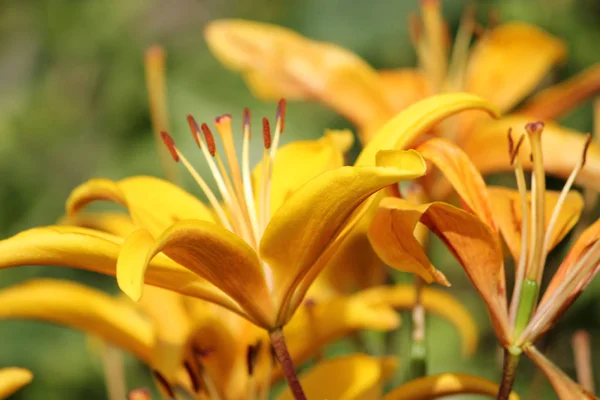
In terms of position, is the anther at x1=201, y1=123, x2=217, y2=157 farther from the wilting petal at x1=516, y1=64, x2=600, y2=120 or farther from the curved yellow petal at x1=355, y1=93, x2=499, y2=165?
the wilting petal at x1=516, y1=64, x2=600, y2=120

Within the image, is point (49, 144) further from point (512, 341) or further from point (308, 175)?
point (512, 341)

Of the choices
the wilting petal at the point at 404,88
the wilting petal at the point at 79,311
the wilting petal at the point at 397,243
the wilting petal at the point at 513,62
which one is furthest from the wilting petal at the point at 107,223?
the wilting petal at the point at 513,62

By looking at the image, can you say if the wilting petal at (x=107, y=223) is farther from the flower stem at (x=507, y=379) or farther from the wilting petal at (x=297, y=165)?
the flower stem at (x=507, y=379)

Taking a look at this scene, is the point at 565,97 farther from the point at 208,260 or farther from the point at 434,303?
the point at 208,260

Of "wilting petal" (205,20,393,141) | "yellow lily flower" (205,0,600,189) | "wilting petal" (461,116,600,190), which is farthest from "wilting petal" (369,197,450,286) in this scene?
"wilting petal" (205,20,393,141)

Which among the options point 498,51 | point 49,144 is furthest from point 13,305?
point 49,144

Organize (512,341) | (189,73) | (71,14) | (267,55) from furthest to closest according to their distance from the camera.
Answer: (71,14) < (189,73) < (267,55) < (512,341)
